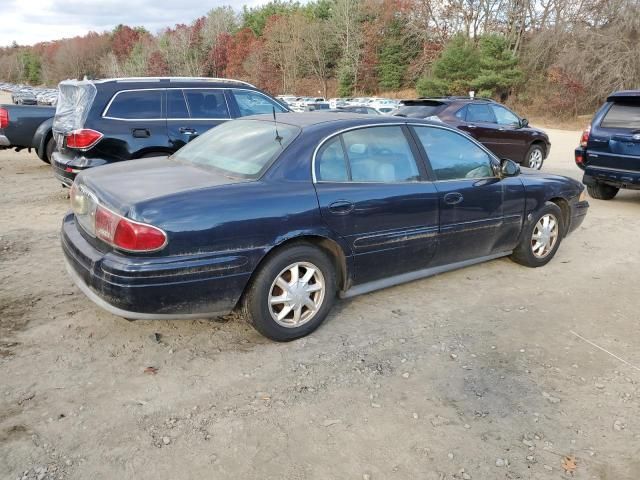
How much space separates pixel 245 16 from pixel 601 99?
249 feet

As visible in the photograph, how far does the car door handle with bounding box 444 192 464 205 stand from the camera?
14.2ft

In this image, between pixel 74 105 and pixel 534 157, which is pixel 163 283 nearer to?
pixel 74 105

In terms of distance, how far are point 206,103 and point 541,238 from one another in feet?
15.9

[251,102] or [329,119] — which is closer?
[329,119]

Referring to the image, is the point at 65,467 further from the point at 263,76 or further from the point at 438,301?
the point at 263,76

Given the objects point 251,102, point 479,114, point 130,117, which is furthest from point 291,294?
point 479,114

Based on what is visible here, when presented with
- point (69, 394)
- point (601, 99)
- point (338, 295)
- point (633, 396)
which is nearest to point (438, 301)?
point (338, 295)

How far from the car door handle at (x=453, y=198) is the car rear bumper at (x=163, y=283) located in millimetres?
1846

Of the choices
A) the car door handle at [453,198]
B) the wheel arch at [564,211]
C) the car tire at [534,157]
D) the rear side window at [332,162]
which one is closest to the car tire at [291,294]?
the rear side window at [332,162]

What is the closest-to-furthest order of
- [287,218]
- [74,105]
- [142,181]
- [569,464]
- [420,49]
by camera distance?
[569,464] → [287,218] → [142,181] → [74,105] → [420,49]

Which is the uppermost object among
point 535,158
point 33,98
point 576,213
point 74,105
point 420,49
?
point 420,49

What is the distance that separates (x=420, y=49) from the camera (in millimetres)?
63375

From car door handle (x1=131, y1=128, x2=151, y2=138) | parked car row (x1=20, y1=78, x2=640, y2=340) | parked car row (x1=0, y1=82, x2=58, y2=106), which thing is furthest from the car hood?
parked car row (x1=0, y1=82, x2=58, y2=106)

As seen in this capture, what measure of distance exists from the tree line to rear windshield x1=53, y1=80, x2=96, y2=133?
25.3m
